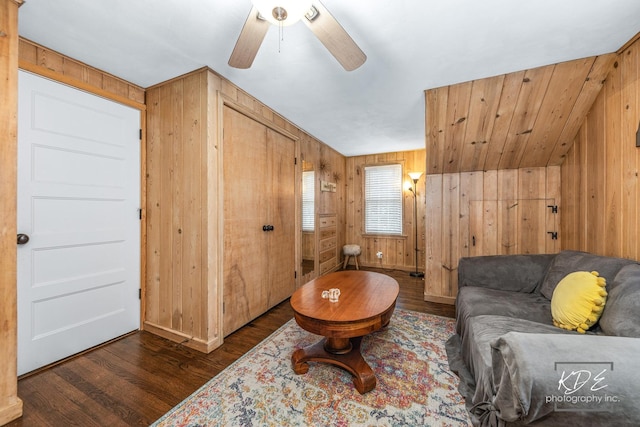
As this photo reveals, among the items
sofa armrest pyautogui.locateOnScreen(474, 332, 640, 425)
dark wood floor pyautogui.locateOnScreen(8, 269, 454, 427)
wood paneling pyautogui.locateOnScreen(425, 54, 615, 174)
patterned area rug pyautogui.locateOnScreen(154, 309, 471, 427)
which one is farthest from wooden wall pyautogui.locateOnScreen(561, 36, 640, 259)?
dark wood floor pyautogui.locateOnScreen(8, 269, 454, 427)

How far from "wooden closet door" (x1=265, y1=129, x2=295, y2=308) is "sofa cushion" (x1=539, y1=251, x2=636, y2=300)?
2543mm

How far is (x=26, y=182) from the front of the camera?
1721 millimetres

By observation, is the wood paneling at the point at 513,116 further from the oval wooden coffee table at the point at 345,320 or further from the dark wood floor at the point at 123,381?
the dark wood floor at the point at 123,381

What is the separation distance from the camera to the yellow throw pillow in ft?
4.71

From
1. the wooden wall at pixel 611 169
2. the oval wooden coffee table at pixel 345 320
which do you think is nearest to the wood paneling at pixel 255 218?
the oval wooden coffee table at pixel 345 320

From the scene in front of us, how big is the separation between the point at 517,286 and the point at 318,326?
74.3 inches

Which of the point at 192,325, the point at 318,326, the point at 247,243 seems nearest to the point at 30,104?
the point at 247,243

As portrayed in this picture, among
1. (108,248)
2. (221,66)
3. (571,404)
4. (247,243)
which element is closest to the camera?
(571,404)

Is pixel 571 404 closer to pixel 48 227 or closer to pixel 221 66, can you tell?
pixel 221 66

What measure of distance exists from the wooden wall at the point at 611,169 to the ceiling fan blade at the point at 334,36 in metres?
2.00

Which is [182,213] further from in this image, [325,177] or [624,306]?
[624,306]

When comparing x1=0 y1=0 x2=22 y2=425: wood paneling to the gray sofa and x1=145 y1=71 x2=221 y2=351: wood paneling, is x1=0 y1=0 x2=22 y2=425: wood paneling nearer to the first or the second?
x1=145 y1=71 x2=221 y2=351: wood paneling

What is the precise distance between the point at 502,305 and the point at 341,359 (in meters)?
1.29

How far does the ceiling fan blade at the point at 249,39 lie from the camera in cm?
124
